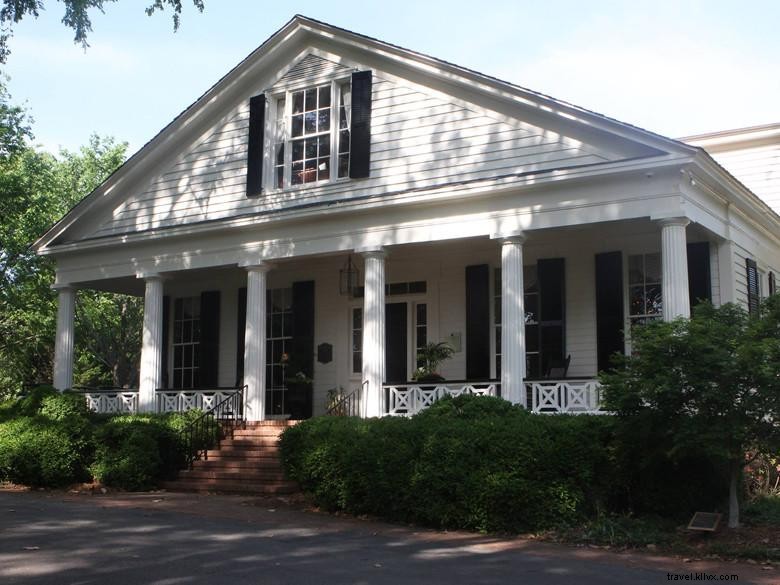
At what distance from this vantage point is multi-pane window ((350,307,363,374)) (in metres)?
19.4

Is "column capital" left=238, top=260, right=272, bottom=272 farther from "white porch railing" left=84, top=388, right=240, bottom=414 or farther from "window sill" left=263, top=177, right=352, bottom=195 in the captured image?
"white porch railing" left=84, top=388, right=240, bottom=414

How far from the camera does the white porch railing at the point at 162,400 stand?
61.0 ft

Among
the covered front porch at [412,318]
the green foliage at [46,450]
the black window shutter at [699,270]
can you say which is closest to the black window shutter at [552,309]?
the covered front porch at [412,318]

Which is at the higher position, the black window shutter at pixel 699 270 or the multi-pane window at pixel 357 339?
the black window shutter at pixel 699 270

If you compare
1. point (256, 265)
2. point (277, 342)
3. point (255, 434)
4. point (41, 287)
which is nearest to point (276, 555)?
point (255, 434)

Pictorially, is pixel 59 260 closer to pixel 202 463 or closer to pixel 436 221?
pixel 202 463

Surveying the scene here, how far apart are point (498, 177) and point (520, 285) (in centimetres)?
187

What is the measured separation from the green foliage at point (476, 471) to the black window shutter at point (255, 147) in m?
7.17

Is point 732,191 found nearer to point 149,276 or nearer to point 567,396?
point 567,396

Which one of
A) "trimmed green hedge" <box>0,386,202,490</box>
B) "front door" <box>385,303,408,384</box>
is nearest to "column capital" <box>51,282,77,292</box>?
"trimmed green hedge" <box>0,386,202,490</box>

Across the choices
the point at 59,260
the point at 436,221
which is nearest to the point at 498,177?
the point at 436,221

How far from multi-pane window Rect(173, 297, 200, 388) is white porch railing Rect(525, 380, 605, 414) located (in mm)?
9929

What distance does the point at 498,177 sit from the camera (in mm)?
15250

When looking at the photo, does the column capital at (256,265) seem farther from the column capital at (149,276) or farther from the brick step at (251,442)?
the brick step at (251,442)
